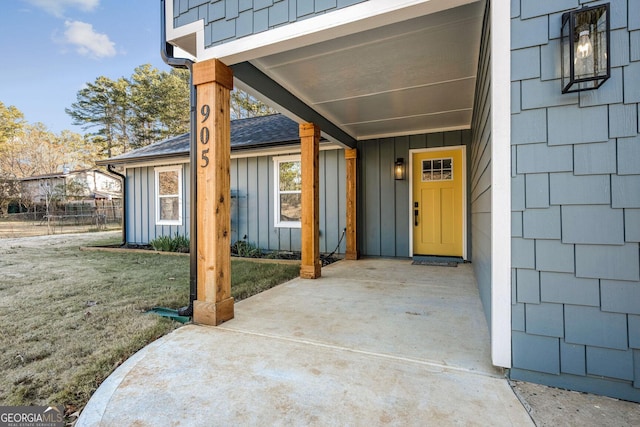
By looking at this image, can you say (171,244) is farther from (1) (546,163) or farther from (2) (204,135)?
(1) (546,163)

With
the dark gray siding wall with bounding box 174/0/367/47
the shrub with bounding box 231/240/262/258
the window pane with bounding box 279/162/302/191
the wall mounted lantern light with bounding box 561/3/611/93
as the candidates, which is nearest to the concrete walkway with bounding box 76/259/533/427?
the wall mounted lantern light with bounding box 561/3/611/93

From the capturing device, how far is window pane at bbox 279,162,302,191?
Result: 6570 millimetres

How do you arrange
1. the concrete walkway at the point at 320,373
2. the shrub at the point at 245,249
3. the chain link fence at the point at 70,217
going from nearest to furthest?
the concrete walkway at the point at 320,373
the shrub at the point at 245,249
the chain link fence at the point at 70,217

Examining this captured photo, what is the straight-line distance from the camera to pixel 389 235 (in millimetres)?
5996

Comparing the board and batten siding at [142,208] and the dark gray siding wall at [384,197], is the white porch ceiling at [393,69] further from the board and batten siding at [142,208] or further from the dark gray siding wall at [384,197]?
the board and batten siding at [142,208]

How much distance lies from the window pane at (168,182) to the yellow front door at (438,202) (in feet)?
19.5

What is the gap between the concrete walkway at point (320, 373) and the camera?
1406 mm

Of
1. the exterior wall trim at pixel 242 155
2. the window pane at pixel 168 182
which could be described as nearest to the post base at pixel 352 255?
the exterior wall trim at pixel 242 155

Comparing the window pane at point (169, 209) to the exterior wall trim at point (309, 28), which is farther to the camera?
the window pane at point (169, 209)

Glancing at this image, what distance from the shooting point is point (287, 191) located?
664 centimetres

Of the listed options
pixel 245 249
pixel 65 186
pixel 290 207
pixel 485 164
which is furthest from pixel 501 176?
pixel 65 186

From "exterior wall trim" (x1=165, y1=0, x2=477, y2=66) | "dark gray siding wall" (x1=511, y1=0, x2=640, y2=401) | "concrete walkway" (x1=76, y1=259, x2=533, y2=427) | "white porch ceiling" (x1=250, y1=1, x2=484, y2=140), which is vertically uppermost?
"white porch ceiling" (x1=250, y1=1, x2=484, y2=140)

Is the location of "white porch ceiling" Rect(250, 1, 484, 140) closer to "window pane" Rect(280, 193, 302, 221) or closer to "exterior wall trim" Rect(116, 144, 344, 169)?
"exterior wall trim" Rect(116, 144, 344, 169)

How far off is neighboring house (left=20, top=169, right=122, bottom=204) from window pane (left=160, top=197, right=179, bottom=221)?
12934 mm
